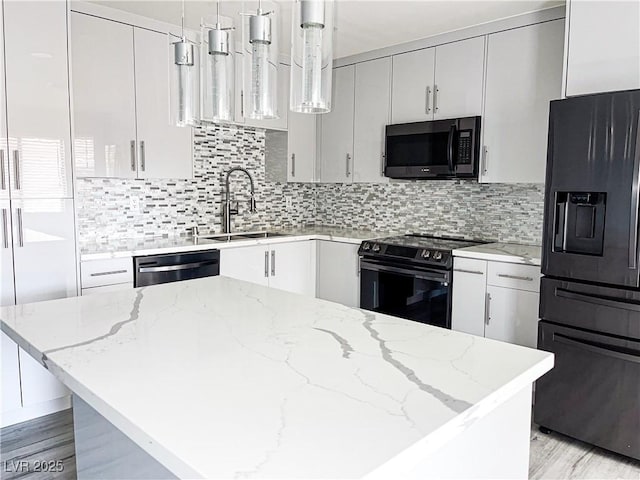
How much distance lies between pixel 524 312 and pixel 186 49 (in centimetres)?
240

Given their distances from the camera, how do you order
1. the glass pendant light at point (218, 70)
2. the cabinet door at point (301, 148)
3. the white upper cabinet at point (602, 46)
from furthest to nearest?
the cabinet door at point (301, 148) → the white upper cabinet at point (602, 46) → the glass pendant light at point (218, 70)

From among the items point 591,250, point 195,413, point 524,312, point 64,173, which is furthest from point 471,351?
point 64,173

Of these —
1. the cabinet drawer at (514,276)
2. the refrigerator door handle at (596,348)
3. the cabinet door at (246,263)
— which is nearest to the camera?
the refrigerator door handle at (596,348)

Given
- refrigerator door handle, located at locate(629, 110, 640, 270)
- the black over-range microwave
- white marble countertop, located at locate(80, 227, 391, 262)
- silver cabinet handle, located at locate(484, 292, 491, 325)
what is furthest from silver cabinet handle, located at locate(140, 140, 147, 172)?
refrigerator door handle, located at locate(629, 110, 640, 270)

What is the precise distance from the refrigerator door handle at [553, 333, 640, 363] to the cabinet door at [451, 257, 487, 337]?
664 millimetres

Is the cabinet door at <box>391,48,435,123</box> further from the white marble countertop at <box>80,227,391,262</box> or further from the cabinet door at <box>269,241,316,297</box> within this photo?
the cabinet door at <box>269,241,316,297</box>

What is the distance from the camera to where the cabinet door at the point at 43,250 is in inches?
104

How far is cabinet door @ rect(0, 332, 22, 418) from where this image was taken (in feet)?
8.66

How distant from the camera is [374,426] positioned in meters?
0.94

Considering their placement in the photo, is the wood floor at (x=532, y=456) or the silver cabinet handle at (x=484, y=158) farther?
→ the silver cabinet handle at (x=484, y=158)

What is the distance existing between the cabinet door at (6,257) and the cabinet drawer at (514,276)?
9.17ft

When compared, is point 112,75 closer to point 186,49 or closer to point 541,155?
point 186,49

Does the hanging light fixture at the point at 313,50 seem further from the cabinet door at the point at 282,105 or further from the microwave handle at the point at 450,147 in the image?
the cabinet door at the point at 282,105

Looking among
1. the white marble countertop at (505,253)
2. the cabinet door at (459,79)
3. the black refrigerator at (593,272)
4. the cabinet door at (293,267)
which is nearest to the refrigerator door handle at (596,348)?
the black refrigerator at (593,272)
